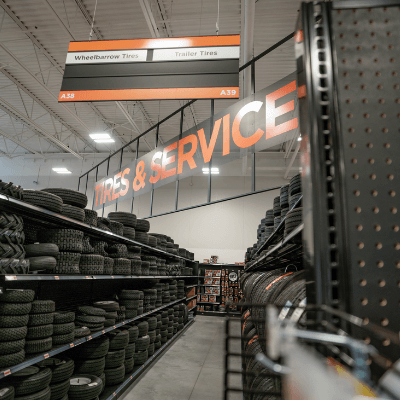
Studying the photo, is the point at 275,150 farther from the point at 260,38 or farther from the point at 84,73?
the point at 84,73

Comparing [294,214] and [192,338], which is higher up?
[294,214]

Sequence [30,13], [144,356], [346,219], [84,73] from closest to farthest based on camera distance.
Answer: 1. [346,219]
2. [84,73]
3. [144,356]
4. [30,13]

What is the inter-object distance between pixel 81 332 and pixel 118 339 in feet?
3.20

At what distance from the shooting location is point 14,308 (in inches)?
89.8

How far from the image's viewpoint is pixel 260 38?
23.0 ft

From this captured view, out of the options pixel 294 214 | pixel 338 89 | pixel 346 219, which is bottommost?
pixel 346 219

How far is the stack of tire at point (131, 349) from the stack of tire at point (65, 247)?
183 cm

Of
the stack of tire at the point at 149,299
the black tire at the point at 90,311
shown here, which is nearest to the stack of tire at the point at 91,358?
the black tire at the point at 90,311

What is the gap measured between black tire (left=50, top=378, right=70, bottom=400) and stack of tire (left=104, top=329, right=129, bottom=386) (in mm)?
913

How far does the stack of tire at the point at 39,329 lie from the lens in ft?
7.89

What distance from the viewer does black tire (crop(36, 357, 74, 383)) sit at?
2752 millimetres

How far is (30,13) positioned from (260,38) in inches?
208

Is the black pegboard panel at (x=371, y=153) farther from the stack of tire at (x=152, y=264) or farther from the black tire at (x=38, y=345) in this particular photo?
the stack of tire at (x=152, y=264)

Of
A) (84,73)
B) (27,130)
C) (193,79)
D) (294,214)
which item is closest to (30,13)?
(84,73)
